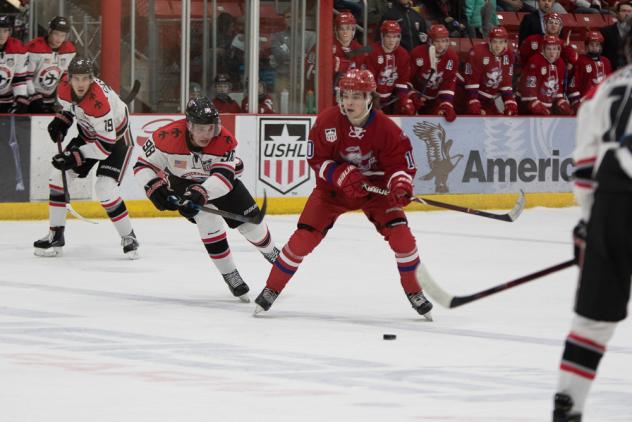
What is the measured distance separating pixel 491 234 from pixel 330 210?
366cm

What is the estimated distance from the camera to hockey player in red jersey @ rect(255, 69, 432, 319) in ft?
19.6

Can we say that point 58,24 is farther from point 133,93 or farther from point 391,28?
point 391,28

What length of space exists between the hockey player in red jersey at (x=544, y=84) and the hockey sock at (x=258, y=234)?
5.73 metres

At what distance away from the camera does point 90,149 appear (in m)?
8.16

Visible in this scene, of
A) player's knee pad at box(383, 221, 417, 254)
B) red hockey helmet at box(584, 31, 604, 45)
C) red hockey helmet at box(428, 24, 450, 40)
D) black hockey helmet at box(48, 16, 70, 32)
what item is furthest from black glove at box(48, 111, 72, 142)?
red hockey helmet at box(584, 31, 604, 45)

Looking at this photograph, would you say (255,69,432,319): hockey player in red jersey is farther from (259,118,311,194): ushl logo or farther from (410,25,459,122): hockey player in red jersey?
(410,25,459,122): hockey player in red jersey

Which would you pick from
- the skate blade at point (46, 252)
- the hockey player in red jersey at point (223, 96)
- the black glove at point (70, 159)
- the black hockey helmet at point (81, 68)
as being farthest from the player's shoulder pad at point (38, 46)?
the skate blade at point (46, 252)

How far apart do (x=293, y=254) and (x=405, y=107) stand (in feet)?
17.4

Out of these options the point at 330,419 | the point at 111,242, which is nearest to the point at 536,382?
the point at 330,419

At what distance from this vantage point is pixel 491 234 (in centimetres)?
962

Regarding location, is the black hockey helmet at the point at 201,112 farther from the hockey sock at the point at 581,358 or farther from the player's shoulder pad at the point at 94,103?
the hockey sock at the point at 581,358

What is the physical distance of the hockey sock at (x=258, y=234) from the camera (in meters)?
6.86

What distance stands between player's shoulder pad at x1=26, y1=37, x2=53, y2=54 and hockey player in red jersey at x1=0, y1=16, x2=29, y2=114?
5cm

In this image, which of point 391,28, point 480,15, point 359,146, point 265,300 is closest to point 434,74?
point 391,28
